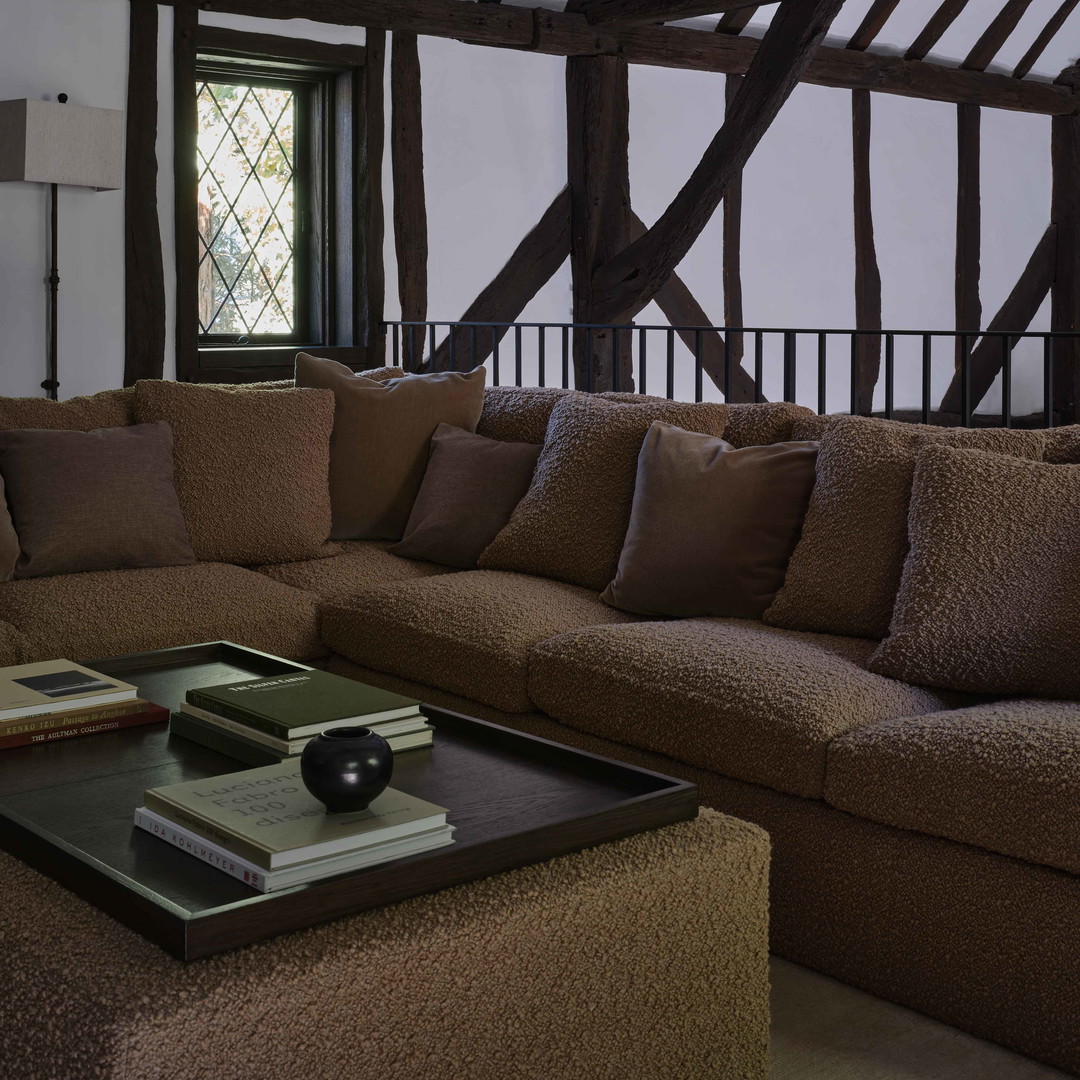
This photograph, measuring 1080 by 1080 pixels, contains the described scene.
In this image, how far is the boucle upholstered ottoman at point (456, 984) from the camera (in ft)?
3.87

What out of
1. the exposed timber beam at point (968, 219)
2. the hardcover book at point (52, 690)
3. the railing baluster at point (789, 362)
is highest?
the exposed timber beam at point (968, 219)

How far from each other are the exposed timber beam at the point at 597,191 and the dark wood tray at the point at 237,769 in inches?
195

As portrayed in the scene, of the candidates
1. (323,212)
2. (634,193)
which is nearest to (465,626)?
(323,212)

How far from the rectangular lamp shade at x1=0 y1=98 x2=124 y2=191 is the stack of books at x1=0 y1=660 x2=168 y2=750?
3.35 meters

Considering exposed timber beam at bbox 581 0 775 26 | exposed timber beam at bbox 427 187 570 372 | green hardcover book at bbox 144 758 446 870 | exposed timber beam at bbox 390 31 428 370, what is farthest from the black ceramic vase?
exposed timber beam at bbox 427 187 570 372

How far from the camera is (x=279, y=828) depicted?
1.40 metres

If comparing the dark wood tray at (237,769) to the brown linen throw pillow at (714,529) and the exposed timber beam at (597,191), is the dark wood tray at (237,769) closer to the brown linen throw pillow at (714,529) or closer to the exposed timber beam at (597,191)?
the brown linen throw pillow at (714,529)

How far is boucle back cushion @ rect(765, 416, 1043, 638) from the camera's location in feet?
8.29

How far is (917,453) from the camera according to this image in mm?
2527

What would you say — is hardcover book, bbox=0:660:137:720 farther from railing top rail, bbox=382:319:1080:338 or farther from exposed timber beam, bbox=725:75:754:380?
exposed timber beam, bbox=725:75:754:380

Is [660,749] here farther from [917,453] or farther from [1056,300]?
[1056,300]

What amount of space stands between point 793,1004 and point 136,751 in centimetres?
Answer: 108

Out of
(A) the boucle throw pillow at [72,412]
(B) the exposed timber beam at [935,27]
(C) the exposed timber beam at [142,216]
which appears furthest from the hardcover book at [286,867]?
(B) the exposed timber beam at [935,27]

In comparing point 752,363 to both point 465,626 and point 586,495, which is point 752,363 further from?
point 465,626
